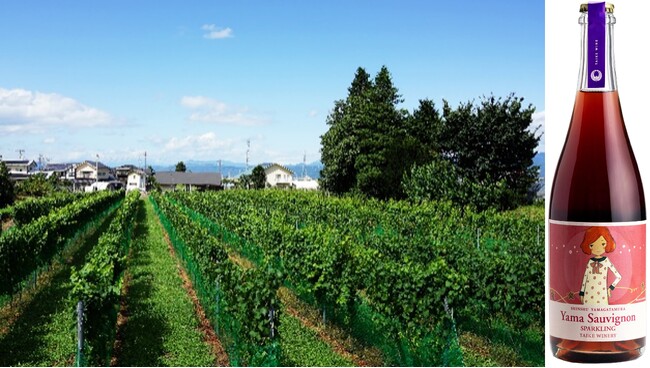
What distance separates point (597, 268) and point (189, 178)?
119061mm

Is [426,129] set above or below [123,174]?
above

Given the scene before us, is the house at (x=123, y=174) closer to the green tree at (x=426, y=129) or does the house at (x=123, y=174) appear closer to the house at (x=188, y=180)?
the house at (x=188, y=180)

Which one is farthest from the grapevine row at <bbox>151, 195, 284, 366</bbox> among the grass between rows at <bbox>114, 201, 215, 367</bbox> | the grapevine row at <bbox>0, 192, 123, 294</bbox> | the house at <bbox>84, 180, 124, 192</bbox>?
the house at <bbox>84, 180, 124, 192</bbox>

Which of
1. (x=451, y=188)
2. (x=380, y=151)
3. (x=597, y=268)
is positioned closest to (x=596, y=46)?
(x=597, y=268)

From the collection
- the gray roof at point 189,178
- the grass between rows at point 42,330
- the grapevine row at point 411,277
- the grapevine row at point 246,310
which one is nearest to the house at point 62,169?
the gray roof at point 189,178

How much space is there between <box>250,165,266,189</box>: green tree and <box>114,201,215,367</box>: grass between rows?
76.9 m

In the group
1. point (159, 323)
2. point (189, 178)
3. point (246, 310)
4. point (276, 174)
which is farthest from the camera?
point (276, 174)

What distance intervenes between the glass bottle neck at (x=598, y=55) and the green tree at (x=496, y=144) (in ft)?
143

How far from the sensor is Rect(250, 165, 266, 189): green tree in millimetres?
99988

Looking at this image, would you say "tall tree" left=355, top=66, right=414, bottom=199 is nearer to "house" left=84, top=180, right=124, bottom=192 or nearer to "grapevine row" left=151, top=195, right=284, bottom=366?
"grapevine row" left=151, top=195, right=284, bottom=366

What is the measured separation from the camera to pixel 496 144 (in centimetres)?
4728

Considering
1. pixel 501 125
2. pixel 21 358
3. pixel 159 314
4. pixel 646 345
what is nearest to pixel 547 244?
pixel 646 345

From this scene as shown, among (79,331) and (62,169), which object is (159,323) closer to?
(79,331)

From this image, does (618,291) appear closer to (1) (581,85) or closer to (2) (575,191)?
(2) (575,191)
